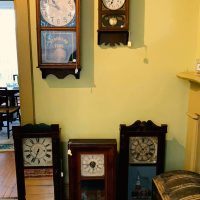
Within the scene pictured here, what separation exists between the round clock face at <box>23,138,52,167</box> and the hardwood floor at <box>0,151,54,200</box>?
0.14 meters

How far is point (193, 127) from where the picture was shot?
2027 mm

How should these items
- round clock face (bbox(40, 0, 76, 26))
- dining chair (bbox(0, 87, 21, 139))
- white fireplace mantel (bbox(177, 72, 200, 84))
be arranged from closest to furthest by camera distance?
white fireplace mantel (bbox(177, 72, 200, 84)), round clock face (bbox(40, 0, 76, 26)), dining chair (bbox(0, 87, 21, 139))

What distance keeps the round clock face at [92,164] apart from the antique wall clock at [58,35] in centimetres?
68

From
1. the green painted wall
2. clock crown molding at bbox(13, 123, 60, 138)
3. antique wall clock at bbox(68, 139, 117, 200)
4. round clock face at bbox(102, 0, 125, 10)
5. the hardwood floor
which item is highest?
round clock face at bbox(102, 0, 125, 10)

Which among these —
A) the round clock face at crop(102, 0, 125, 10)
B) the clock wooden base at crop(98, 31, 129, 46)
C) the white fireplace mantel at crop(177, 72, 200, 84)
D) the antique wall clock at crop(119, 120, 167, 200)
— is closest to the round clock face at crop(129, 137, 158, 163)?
the antique wall clock at crop(119, 120, 167, 200)

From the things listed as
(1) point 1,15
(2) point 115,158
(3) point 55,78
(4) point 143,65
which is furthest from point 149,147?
(1) point 1,15

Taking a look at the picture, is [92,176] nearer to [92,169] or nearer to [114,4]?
[92,169]

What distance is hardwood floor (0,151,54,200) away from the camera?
209cm

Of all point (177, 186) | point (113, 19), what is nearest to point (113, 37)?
point (113, 19)

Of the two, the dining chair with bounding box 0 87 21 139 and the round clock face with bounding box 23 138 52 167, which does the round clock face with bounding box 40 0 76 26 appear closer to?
the round clock face with bounding box 23 138 52 167

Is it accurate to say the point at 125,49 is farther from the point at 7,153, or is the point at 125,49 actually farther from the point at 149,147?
the point at 7,153

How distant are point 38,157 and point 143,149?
2.86 ft

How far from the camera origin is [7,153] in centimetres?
358

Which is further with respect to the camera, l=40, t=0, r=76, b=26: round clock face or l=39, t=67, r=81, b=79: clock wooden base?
l=39, t=67, r=81, b=79: clock wooden base
